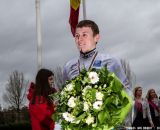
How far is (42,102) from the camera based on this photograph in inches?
334

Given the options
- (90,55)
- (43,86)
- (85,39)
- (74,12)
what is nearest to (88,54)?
(90,55)

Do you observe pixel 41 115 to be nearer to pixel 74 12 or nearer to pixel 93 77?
pixel 93 77

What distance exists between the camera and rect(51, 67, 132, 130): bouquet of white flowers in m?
3.88

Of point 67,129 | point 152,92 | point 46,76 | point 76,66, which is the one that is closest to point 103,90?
point 67,129

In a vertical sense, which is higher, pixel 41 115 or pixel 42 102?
pixel 42 102

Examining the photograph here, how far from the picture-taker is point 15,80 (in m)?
65.8

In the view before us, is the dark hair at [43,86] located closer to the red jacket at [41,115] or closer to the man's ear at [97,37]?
the red jacket at [41,115]

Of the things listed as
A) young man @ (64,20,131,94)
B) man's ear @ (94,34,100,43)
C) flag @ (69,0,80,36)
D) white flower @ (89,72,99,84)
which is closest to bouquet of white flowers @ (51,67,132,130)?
white flower @ (89,72,99,84)

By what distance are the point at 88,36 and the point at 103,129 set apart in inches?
31.7

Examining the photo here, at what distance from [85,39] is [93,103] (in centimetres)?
60

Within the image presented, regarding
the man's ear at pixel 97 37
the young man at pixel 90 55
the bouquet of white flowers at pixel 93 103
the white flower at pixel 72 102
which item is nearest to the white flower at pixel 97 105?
the bouquet of white flowers at pixel 93 103

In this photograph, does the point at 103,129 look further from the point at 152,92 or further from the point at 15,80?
the point at 15,80

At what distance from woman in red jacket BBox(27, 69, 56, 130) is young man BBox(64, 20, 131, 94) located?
3.88 m

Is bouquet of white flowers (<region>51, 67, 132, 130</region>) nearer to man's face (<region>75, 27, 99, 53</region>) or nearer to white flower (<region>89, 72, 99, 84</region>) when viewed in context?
white flower (<region>89, 72, 99, 84</region>)
